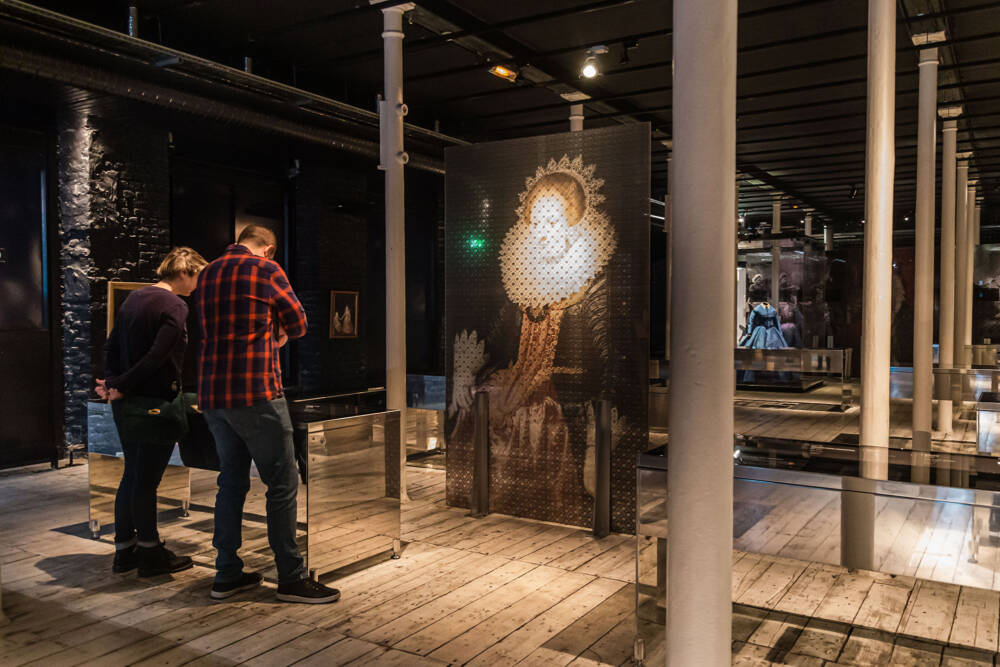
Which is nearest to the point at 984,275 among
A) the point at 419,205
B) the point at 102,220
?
the point at 419,205

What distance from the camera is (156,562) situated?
416cm

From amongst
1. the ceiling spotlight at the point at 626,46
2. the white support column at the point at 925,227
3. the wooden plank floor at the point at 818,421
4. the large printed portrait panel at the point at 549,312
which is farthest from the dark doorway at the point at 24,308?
the white support column at the point at 925,227

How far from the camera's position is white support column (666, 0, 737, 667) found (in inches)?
81.8

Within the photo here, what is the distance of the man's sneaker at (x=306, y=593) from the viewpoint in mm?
3781

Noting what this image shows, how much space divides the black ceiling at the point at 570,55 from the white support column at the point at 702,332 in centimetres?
468

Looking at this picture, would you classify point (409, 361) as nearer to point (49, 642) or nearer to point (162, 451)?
point (162, 451)

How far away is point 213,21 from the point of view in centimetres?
682

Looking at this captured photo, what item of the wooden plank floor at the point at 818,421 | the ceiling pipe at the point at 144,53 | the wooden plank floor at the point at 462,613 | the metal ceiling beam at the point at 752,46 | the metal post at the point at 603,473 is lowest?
the wooden plank floor at the point at 462,613

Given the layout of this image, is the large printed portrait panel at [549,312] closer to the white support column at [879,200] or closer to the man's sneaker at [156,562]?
the white support column at [879,200]

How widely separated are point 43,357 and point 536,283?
490 centimetres

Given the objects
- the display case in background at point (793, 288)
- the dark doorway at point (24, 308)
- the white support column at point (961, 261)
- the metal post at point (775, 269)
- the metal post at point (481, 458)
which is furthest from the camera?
the display case in background at point (793, 288)

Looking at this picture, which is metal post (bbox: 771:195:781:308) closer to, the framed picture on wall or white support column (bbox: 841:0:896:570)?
white support column (bbox: 841:0:896:570)

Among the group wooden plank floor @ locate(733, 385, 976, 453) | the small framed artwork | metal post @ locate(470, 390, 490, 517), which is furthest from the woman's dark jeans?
wooden plank floor @ locate(733, 385, 976, 453)

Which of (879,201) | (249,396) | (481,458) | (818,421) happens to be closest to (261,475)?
(249,396)
